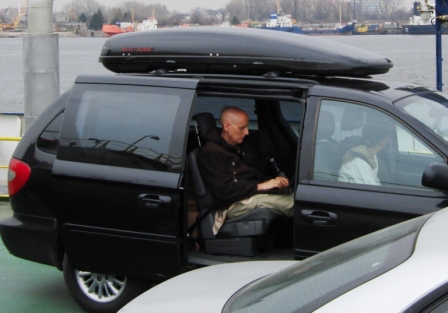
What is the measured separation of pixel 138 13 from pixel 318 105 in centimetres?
1354

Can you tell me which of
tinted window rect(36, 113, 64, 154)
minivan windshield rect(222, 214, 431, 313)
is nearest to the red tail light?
tinted window rect(36, 113, 64, 154)

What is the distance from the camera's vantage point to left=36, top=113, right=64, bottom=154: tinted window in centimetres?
558

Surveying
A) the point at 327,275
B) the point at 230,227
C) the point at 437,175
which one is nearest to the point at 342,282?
the point at 327,275

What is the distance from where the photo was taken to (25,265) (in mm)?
6895

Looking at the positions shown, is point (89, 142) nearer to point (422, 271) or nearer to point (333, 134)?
point (333, 134)

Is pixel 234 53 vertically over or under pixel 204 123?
over

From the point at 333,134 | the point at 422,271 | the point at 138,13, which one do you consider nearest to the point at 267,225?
the point at 333,134

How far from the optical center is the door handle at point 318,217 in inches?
180

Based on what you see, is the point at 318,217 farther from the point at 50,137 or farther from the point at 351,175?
the point at 50,137

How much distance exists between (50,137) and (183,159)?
1.17 metres

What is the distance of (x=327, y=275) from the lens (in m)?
2.80

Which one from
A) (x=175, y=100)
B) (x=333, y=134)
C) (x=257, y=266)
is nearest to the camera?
(x=257, y=266)

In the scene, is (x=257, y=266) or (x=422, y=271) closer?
(x=422, y=271)

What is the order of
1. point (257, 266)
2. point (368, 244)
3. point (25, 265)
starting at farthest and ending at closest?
point (25, 265) → point (257, 266) → point (368, 244)
